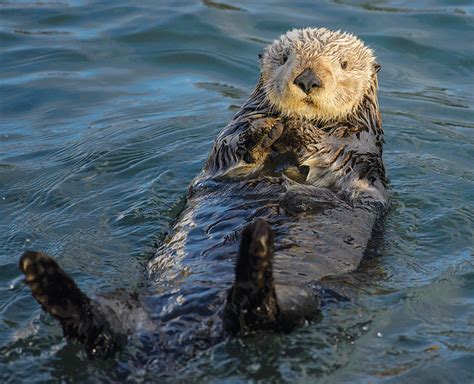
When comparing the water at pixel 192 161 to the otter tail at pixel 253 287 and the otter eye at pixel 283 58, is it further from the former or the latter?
the otter eye at pixel 283 58

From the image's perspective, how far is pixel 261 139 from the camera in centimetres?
512

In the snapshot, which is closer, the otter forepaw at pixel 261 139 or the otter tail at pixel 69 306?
the otter tail at pixel 69 306

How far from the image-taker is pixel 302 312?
12.3 feet

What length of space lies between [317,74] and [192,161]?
5.61 feet

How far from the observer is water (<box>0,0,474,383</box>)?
383cm

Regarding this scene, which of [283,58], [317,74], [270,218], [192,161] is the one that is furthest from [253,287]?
[192,161]

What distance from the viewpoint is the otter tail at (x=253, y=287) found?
3408 millimetres

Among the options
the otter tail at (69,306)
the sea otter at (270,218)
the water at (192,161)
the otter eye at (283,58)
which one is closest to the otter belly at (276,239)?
the sea otter at (270,218)

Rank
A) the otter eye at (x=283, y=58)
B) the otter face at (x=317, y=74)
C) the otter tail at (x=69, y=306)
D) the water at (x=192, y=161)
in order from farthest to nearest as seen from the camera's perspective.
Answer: the otter eye at (x=283, y=58)
the otter face at (x=317, y=74)
the water at (x=192, y=161)
the otter tail at (x=69, y=306)

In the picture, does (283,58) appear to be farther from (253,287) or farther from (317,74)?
(253,287)

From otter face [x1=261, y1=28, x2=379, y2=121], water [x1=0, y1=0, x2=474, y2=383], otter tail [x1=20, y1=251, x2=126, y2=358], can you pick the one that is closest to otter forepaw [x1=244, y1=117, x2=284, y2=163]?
otter face [x1=261, y1=28, x2=379, y2=121]

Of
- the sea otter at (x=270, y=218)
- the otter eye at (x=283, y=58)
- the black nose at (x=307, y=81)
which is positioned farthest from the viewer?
the otter eye at (x=283, y=58)

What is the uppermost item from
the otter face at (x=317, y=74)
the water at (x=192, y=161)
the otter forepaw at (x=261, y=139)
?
the otter face at (x=317, y=74)

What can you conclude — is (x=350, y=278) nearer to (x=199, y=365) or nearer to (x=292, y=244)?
(x=292, y=244)
